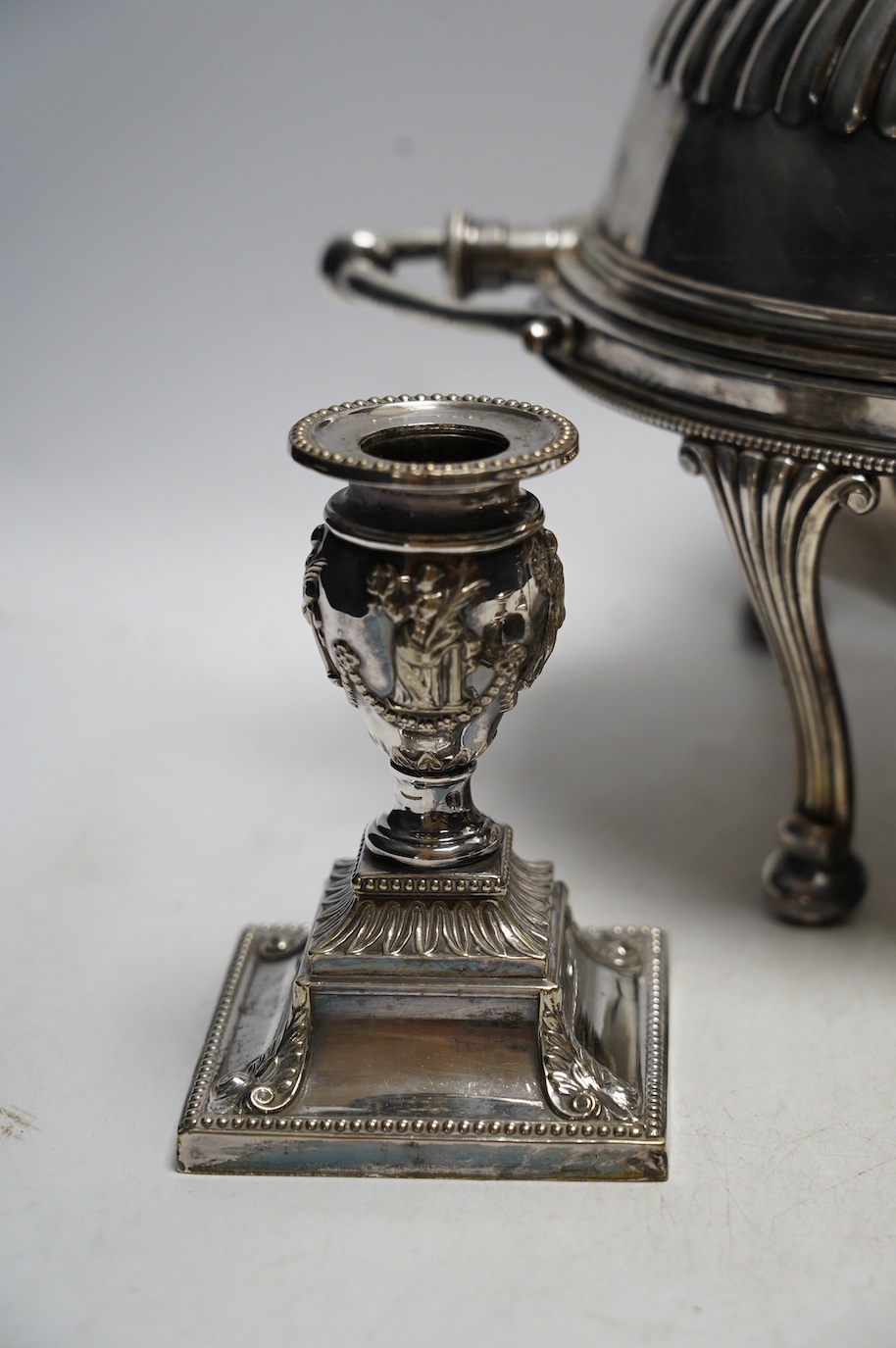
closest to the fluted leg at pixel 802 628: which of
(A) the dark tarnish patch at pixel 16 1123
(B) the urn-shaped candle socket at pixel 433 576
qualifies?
(B) the urn-shaped candle socket at pixel 433 576

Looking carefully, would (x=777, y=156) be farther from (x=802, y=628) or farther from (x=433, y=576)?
(x=433, y=576)

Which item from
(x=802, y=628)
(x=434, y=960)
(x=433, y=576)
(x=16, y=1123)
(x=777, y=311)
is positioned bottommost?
(x=16, y=1123)

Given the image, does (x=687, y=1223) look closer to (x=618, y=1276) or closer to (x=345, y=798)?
(x=618, y=1276)

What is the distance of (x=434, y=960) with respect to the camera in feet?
3.66

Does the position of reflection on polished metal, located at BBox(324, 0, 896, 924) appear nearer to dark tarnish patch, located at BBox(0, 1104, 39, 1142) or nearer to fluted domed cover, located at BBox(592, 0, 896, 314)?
fluted domed cover, located at BBox(592, 0, 896, 314)

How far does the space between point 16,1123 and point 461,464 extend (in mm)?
574

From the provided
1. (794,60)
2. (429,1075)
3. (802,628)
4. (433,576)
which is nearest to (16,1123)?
(429,1075)

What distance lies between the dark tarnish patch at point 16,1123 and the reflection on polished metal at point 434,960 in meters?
0.12

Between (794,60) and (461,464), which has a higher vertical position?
(794,60)

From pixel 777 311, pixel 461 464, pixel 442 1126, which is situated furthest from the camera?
pixel 777 311

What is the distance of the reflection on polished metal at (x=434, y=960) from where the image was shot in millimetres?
1060

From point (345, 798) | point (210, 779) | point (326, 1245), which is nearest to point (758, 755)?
point (345, 798)

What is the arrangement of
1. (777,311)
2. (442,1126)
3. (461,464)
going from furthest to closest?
(777,311), (442,1126), (461,464)

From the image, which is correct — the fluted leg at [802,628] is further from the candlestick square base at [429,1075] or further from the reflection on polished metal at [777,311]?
the candlestick square base at [429,1075]
